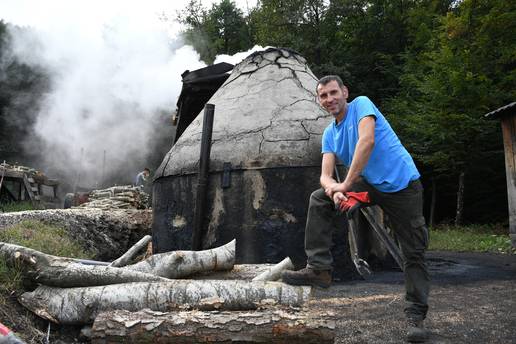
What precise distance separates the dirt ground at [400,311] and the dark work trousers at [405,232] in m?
0.31

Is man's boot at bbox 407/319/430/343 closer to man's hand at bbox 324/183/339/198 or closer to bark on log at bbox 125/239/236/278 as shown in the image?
man's hand at bbox 324/183/339/198

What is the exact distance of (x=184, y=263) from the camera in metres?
4.20

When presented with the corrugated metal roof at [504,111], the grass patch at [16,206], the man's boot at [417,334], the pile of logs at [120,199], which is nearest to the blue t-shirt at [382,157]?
the man's boot at [417,334]

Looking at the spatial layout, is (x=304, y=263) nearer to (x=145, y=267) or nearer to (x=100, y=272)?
(x=145, y=267)

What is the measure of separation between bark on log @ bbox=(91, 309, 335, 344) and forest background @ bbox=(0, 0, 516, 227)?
13.7m

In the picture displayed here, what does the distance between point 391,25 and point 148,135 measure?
13688 millimetres

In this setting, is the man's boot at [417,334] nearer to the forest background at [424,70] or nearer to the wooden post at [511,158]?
the wooden post at [511,158]

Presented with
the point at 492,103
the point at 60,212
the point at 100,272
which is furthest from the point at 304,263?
the point at 492,103

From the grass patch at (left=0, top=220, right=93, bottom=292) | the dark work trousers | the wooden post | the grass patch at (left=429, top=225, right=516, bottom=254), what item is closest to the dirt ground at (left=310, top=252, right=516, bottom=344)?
the dark work trousers

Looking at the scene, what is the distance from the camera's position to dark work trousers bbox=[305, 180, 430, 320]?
3287 millimetres

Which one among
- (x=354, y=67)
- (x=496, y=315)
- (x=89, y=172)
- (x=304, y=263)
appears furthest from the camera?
(x=89, y=172)

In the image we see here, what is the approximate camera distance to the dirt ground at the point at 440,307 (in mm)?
3350

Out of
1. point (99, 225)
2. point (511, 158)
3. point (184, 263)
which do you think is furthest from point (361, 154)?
point (511, 158)

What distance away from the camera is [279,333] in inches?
111
